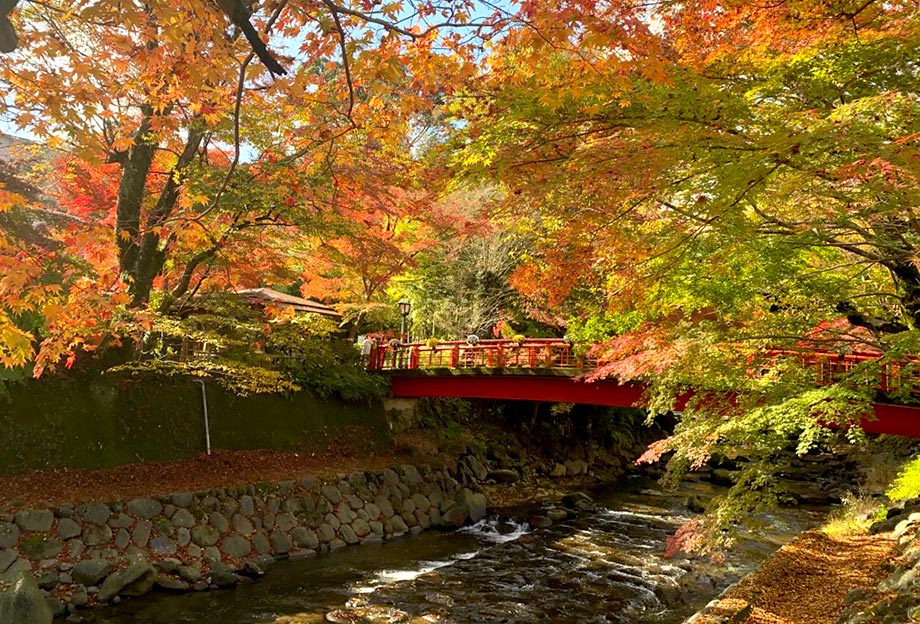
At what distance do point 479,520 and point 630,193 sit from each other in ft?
39.2

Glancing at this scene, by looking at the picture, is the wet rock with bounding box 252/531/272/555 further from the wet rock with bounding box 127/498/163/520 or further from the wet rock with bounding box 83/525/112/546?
the wet rock with bounding box 83/525/112/546

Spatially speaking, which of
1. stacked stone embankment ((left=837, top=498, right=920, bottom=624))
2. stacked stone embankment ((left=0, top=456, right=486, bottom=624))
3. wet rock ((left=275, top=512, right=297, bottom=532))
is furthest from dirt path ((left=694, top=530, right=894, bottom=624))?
wet rock ((left=275, top=512, right=297, bottom=532))

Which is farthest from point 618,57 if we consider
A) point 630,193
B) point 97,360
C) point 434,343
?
point 434,343

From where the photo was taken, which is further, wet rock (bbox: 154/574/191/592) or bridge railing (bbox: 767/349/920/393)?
wet rock (bbox: 154/574/191/592)

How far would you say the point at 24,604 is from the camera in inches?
297

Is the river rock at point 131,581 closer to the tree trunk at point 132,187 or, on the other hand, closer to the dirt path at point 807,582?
the tree trunk at point 132,187

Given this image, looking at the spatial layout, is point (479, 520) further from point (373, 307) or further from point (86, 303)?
point (86, 303)

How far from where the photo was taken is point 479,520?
1559cm

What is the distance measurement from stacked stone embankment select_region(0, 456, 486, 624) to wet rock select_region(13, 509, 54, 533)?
0.5 inches

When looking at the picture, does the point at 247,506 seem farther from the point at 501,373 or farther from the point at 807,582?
the point at 807,582

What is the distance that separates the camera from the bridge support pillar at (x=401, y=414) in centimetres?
1912

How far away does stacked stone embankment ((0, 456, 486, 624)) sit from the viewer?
8789mm

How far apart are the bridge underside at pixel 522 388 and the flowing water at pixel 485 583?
315 cm

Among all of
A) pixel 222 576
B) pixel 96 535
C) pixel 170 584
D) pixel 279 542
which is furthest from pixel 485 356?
pixel 96 535
